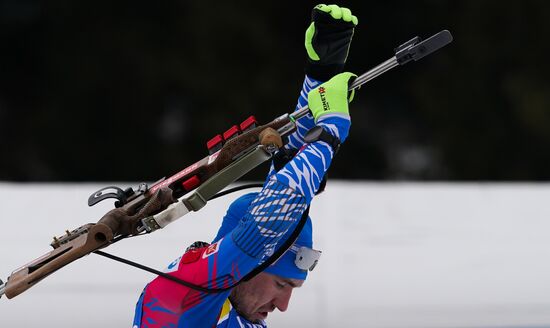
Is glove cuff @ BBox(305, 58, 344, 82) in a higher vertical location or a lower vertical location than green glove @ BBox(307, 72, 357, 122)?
higher

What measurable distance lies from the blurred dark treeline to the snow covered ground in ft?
14.9

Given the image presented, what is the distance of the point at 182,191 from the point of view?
2770 millimetres

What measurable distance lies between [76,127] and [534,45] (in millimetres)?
3763

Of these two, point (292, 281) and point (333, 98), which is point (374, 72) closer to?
point (333, 98)

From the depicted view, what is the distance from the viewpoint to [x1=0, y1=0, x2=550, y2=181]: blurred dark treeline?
8.69 meters

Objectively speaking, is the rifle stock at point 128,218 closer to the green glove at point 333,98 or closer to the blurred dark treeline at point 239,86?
the green glove at point 333,98

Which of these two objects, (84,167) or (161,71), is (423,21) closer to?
(161,71)

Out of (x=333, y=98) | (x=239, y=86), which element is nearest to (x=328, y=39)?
(x=333, y=98)

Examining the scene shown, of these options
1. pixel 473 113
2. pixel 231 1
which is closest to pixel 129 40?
pixel 231 1

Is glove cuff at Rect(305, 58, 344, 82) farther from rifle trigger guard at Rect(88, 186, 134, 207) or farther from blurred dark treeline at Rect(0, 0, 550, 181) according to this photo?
blurred dark treeline at Rect(0, 0, 550, 181)

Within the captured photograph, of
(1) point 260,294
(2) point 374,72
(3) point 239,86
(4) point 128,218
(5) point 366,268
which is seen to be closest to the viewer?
(2) point 374,72

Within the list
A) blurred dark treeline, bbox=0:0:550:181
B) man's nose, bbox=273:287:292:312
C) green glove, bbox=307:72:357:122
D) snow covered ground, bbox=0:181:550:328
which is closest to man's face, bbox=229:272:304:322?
man's nose, bbox=273:287:292:312

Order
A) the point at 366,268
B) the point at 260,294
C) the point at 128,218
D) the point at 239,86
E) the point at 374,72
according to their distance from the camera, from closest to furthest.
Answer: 1. the point at 374,72
2. the point at 128,218
3. the point at 260,294
4. the point at 366,268
5. the point at 239,86

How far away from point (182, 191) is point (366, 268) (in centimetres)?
123
